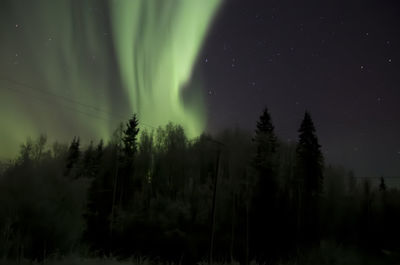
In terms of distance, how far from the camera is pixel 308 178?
46188 millimetres

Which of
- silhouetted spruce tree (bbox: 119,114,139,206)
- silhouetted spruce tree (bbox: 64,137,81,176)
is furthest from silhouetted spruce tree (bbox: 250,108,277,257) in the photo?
silhouetted spruce tree (bbox: 64,137,81,176)

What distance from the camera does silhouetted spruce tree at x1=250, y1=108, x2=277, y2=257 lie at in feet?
155

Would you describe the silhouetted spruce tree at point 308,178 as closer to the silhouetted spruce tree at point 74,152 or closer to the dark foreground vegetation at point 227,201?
the dark foreground vegetation at point 227,201

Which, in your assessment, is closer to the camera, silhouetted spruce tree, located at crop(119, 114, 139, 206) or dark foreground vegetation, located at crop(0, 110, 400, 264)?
dark foreground vegetation, located at crop(0, 110, 400, 264)

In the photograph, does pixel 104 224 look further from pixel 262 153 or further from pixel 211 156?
pixel 262 153

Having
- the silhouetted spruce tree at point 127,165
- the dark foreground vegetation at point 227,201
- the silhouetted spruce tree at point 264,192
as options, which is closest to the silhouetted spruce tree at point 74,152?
the dark foreground vegetation at point 227,201

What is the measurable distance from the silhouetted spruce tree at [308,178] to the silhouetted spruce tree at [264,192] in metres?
4.42

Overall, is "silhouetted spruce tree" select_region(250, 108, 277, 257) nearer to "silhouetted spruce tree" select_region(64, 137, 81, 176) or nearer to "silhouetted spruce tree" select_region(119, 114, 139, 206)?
"silhouetted spruce tree" select_region(119, 114, 139, 206)

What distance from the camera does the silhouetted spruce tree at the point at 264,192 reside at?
47188 mm

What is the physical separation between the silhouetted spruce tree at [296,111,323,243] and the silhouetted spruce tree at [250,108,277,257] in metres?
4.42

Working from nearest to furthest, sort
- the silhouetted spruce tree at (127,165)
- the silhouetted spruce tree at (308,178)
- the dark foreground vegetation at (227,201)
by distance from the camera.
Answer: the dark foreground vegetation at (227,201), the silhouetted spruce tree at (308,178), the silhouetted spruce tree at (127,165)

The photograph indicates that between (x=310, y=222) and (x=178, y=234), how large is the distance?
2365cm

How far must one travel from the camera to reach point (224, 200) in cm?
5178

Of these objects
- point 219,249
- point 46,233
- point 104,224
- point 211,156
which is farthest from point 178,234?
point 46,233
